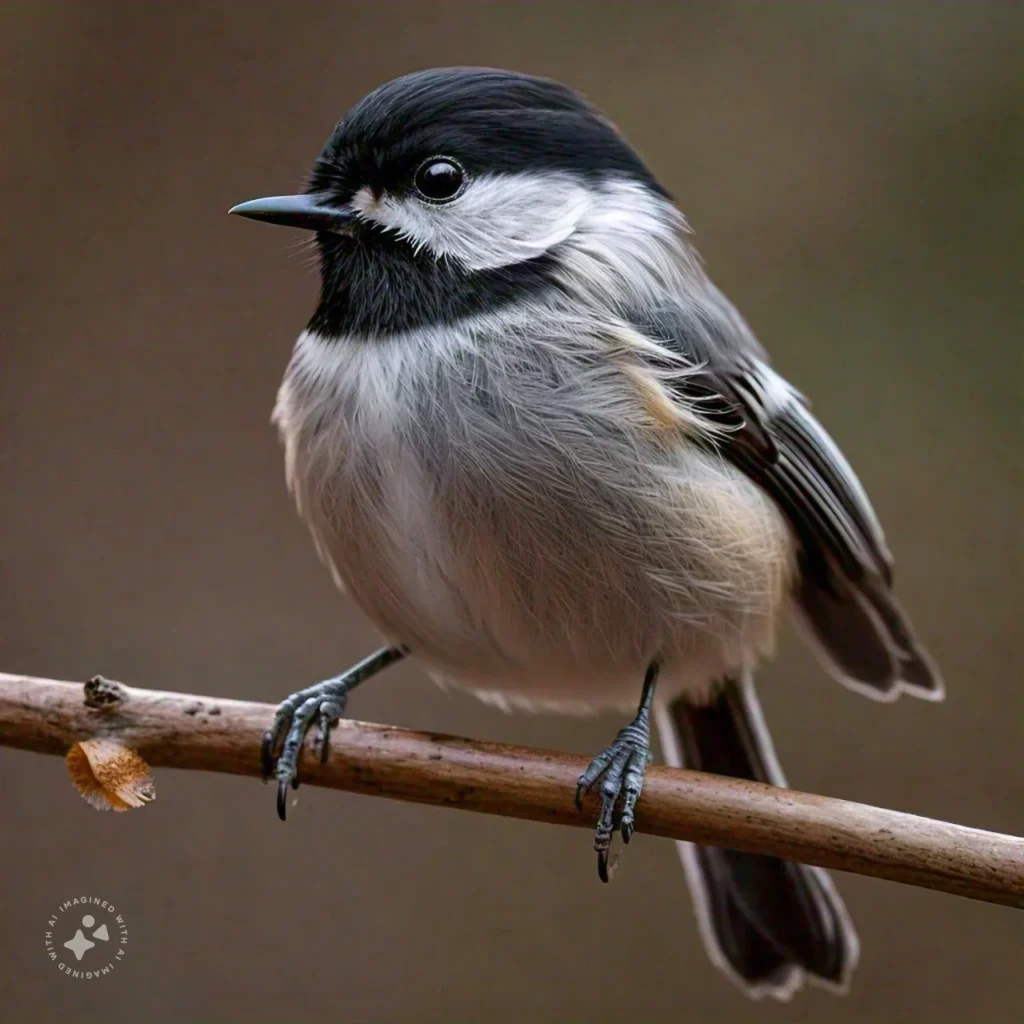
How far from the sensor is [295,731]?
1518mm

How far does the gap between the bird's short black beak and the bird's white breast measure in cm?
16

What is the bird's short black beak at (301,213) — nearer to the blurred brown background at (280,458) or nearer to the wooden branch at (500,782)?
the wooden branch at (500,782)

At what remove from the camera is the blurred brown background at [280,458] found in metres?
2.38

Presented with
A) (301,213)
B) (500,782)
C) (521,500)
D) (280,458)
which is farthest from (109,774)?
(280,458)

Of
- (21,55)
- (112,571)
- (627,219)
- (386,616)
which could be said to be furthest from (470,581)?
(21,55)

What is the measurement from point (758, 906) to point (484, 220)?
110 cm

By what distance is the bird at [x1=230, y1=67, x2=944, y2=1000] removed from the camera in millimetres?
1424

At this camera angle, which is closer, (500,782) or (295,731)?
(500,782)

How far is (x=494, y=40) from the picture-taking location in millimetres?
2762

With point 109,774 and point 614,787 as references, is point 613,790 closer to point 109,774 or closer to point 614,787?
point 614,787
